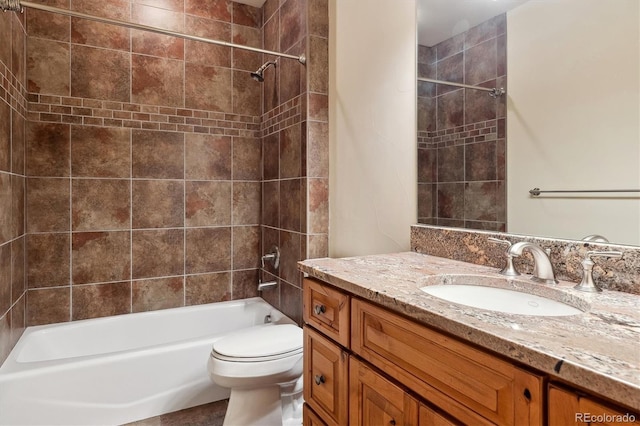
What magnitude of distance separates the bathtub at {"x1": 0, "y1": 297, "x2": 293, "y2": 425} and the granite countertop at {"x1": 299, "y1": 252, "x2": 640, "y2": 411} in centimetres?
123

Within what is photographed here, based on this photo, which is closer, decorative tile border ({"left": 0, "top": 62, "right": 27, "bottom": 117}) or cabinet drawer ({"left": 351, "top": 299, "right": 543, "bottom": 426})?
cabinet drawer ({"left": 351, "top": 299, "right": 543, "bottom": 426})

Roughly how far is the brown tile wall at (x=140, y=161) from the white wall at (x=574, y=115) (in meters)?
1.87

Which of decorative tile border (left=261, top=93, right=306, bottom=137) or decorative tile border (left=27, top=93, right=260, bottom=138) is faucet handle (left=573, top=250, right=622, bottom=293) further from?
decorative tile border (left=27, top=93, right=260, bottom=138)

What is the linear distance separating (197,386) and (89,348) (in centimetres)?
79

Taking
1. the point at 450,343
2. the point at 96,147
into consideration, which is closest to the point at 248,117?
the point at 96,147

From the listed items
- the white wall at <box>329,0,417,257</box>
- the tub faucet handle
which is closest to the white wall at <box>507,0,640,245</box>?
the white wall at <box>329,0,417,257</box>

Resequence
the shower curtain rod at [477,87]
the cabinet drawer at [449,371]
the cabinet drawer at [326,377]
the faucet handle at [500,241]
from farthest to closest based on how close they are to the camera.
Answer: the shower curtain rod at [477,87] < the faucet handle at [500,241] < the cabinet drawer at [326,377] < the cabinet drawer at [449,371]

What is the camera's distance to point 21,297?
2004 millimetres

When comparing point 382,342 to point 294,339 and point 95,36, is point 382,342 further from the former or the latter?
point 95,36

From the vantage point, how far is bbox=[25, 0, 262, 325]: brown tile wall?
2150 millimetres

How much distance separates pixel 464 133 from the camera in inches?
60.5

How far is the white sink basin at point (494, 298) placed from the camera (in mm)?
978

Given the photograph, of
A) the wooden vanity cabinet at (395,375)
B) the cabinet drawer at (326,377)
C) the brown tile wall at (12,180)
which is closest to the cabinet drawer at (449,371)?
the wooden vanity cabinet at (395,375)

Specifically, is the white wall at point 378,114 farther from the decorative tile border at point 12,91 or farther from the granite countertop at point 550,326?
the decorative tile border at point 12,91
